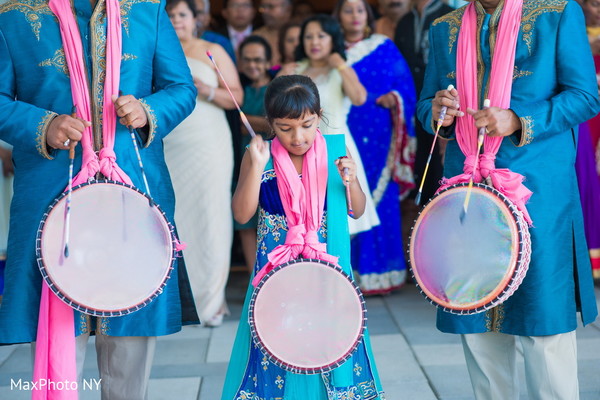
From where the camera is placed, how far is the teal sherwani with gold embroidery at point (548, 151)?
2.45 metres

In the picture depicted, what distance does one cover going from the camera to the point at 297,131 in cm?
246

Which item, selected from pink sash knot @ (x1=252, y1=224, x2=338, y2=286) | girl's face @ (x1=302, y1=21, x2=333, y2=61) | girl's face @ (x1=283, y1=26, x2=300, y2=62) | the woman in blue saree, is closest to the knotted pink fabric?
pink sash knot @ (x1=252, y1=224, x2=338, y2=286)

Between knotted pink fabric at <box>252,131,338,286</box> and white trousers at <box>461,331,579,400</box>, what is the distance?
63 cm

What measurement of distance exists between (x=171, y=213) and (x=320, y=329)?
2.20 feet

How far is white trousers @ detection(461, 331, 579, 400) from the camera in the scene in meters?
2.51

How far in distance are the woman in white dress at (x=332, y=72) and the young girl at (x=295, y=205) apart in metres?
2.08

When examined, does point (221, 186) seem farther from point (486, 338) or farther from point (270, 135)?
point (486, 338)

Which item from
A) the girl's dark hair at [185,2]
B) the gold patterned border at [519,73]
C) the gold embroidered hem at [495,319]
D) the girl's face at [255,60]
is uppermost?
the girl's dark hair at [185,2]

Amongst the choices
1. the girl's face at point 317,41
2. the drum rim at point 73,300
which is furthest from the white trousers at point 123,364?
the girl's face at point 317,41

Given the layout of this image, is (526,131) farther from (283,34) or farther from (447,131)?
(283,34)

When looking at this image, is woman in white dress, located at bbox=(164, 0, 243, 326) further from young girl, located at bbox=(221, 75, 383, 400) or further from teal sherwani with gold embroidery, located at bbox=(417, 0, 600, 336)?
teal sherwani with gold embroidery, located at bbox=(417, 0, 600, 336)

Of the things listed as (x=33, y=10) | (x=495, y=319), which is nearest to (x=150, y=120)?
(x=33, y=10)

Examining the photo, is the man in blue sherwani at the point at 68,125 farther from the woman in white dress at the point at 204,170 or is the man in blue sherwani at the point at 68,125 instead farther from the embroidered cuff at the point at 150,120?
the woman in white dress at the point at 204,170

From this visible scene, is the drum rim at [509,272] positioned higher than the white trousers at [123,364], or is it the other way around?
the drum rim at [509,272]
